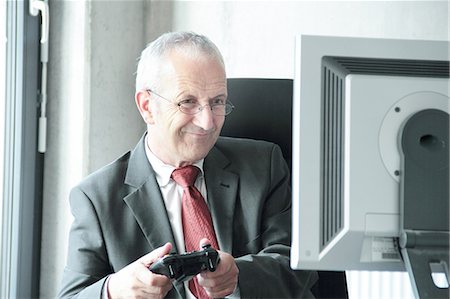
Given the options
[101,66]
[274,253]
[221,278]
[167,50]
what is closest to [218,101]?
[167,50]

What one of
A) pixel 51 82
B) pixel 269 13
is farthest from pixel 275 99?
pixel 51 82

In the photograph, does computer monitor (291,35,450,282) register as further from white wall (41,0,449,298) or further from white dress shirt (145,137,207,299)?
white wall (41,0,449,298)

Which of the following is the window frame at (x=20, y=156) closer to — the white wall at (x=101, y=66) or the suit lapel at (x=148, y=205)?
the white wall at (x=101, y=66)

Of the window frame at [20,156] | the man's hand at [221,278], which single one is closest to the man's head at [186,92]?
the man's hand at [221,278]

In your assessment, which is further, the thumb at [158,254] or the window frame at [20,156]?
the window frame at [20,156]

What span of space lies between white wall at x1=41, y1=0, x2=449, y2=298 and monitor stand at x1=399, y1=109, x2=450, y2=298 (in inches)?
56.9

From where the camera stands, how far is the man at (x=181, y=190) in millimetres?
1737

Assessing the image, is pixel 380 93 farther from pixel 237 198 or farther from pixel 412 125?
pixel 237 198

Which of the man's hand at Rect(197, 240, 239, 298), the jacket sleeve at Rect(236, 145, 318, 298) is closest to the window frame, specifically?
the jacket sleeve at Rect(236, 145, 318, 298)

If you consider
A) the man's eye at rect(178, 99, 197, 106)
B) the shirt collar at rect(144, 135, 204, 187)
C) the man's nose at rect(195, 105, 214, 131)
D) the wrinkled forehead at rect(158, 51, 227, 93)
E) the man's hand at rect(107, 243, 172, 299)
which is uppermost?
the wrinkled forehead at rect(158, 51, 227, 93)

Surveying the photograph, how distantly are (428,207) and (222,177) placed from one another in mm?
773

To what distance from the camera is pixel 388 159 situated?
1.14 m

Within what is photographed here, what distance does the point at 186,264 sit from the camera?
138 centimetres

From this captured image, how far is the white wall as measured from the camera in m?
2.66
